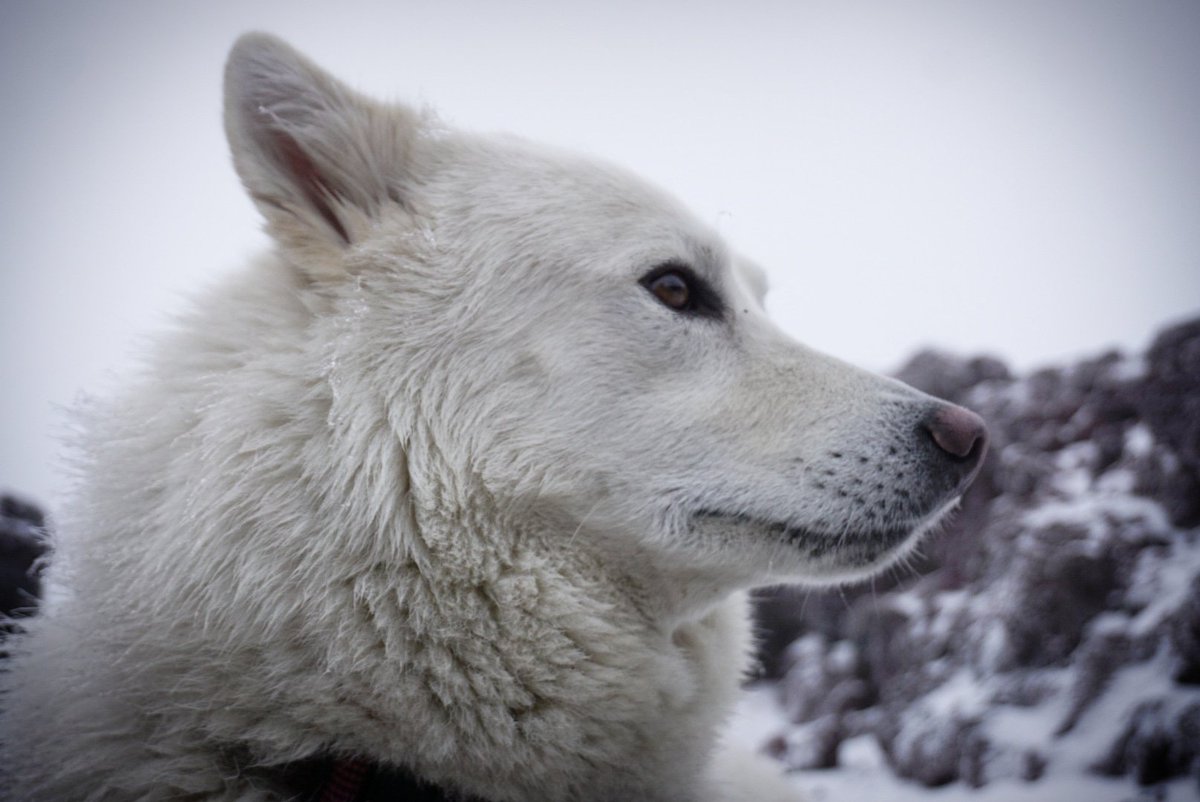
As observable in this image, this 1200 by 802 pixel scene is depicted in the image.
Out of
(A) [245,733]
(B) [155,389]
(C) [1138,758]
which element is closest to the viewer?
(A) [245,733]

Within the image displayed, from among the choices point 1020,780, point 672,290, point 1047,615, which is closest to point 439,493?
point 672,290

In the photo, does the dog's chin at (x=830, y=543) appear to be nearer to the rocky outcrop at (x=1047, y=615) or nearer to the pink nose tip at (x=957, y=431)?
the pink nose tip at (x=957, y=431)

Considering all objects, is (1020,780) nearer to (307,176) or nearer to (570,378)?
(570,378)

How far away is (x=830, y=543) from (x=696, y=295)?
807 millimetres

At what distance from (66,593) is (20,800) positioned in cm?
49

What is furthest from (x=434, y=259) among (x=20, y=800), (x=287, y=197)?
(x=20, y=800)

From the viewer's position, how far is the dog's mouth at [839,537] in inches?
72.2

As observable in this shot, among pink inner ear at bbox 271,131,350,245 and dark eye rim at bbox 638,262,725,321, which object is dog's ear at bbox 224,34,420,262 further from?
→ dark eye rim at bbox 638,262,725,321

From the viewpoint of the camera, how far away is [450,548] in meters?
1.71

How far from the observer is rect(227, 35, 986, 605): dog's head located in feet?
5.97

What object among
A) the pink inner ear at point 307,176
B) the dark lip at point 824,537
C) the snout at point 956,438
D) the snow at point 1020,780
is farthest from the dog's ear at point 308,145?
the snow at point 1020,780

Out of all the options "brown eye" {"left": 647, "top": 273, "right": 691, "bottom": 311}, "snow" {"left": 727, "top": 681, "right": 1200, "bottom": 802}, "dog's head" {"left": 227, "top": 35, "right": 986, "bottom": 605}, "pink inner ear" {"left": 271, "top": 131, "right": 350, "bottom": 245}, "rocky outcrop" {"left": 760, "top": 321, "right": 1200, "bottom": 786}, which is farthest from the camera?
"rocky outcrop" {"left": 760, "top": 321, "right": 1200, "bottom": 786}

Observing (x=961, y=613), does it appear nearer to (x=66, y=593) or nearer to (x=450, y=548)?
(x=450, y=548)

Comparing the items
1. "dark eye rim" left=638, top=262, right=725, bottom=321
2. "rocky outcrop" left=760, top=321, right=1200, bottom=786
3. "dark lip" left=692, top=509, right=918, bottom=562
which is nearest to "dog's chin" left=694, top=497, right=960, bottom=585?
"dark lip" left=692, top=509, right=918, bottom=562
